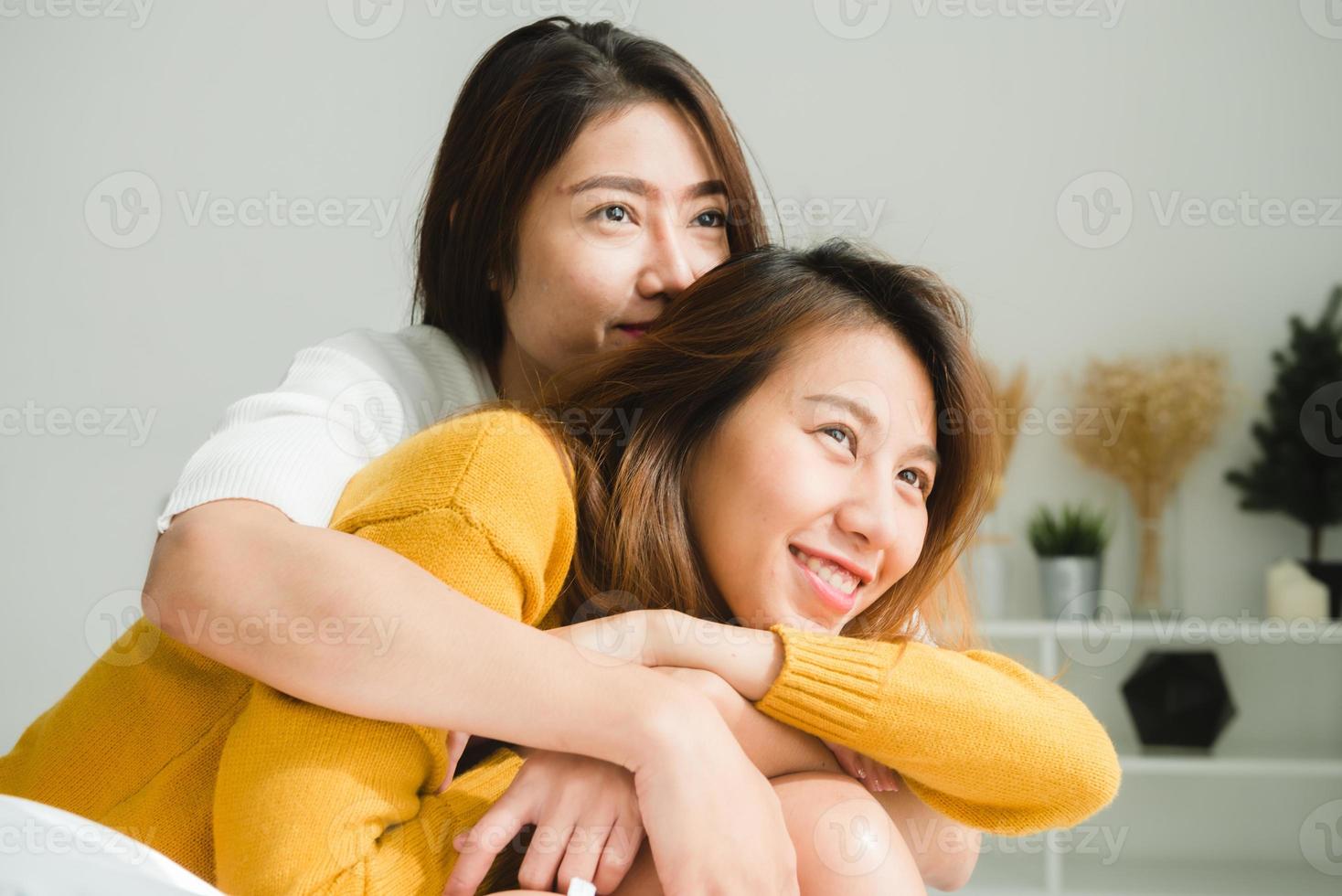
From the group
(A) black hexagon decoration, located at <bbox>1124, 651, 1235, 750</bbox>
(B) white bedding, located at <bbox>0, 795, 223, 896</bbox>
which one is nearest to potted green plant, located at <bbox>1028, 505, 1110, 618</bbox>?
(A) black hexagon decoration, located at <bbox>1124, 651, 1235, 750</bbox>

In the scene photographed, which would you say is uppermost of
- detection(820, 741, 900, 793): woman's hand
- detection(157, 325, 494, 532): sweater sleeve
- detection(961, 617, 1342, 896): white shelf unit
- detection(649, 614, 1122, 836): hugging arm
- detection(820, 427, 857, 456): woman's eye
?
detection(820, 427, 857, 456): woman's eye

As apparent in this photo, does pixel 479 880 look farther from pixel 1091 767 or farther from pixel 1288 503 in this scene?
pixel 1288 503

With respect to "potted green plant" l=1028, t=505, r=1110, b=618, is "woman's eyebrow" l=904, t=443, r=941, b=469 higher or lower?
higher

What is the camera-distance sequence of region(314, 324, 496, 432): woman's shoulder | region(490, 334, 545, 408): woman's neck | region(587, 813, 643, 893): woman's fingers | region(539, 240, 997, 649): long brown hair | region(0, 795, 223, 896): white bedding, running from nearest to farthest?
region(0, 795, 223, 896): white bedding → region(587, 813, 643, 893): woman's fingers → region(539, 240, 997, 649): long brown hair → region(314, 324, 496, 432): woman's shoulder → region(490, 334, 545, 408): woman's neck

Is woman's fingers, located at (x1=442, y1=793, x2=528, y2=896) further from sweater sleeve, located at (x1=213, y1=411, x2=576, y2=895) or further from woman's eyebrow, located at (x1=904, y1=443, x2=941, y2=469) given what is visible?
woman's eyebrow, located at (x1=904, y1=443, x2=941, y2=469)

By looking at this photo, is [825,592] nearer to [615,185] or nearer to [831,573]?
[831,573]

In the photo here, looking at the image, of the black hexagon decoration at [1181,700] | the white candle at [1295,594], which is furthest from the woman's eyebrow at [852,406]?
the white candle at [1295,594]

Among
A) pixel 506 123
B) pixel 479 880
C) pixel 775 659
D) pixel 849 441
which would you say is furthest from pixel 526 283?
pixel 479 880

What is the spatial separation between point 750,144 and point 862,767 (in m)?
2.69

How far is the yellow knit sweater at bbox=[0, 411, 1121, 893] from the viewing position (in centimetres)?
78

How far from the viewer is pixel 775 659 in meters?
0.99

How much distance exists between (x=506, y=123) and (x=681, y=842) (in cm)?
94

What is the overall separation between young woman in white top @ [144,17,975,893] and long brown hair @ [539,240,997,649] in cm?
18

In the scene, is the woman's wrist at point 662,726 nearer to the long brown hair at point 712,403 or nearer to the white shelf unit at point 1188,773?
the long brown hair at point 712,403
